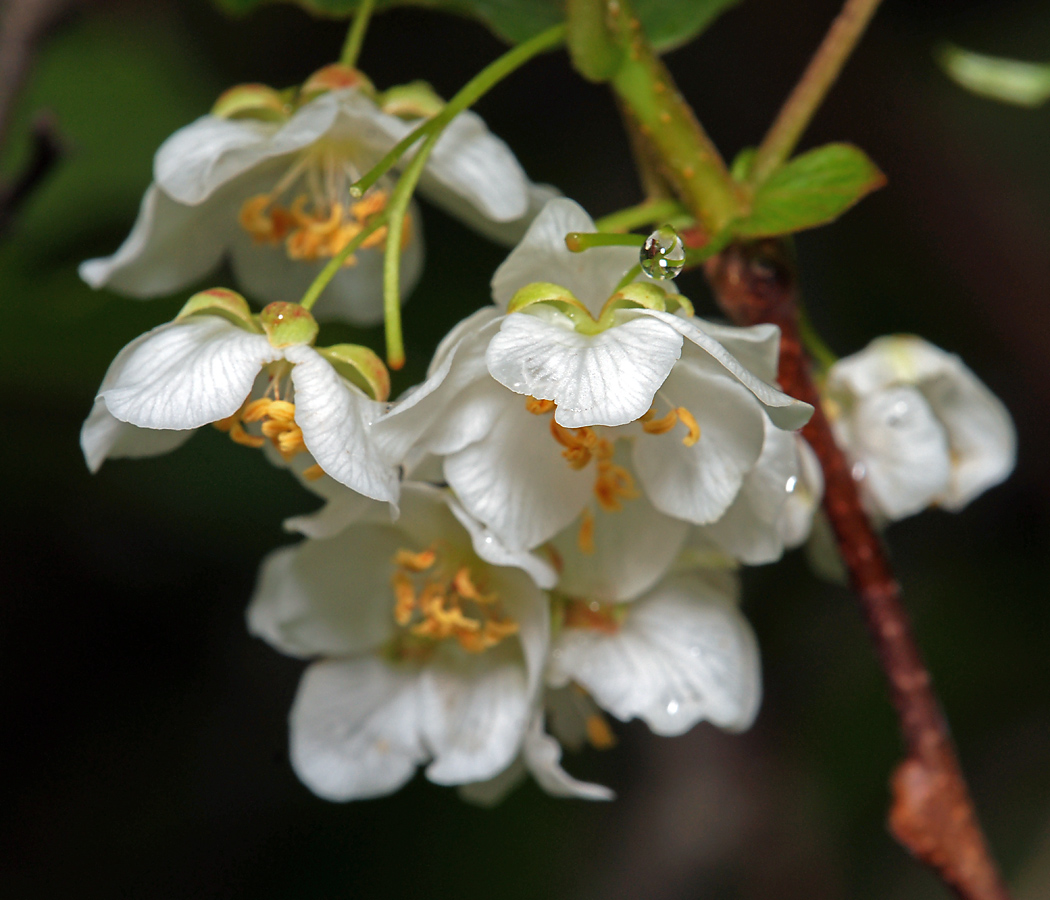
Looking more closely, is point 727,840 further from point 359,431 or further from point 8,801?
point 359,431

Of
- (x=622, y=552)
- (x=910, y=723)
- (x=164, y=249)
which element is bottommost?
Answer: (x=910, y=723)

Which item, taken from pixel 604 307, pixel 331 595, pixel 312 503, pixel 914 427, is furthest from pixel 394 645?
pixel 312 503

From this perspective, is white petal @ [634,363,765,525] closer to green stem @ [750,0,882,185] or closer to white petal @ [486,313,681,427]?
white petal @ [486,313,681,427]

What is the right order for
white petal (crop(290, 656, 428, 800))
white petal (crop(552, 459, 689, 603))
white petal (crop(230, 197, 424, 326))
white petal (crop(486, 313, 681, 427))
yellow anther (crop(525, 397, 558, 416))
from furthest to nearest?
white petal (crop(230, 197, 424, 326))
white petal (crop(290, 656, 428, 800))
white petal (crop(552, 459, 689, 603))
yellow anther (crop(525, 397, 558, 416))
white petal (crop(486, 313, 681, 427))

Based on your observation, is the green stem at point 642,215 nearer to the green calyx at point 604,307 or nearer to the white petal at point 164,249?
the green calyx at point 604,307

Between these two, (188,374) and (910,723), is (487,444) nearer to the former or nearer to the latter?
(188,374)

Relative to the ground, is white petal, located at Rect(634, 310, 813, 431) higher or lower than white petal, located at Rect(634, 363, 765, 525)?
higher

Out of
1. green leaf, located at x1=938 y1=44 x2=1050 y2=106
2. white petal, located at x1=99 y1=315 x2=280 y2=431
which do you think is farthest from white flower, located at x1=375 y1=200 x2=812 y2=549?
green leaf, located at x1=938 y1=44 x2=1050 y2=106
